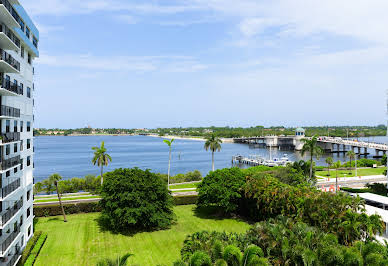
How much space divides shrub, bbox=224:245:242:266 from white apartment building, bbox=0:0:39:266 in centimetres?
1697

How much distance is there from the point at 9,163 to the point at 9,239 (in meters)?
6.19

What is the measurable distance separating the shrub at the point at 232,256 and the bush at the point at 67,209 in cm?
2650

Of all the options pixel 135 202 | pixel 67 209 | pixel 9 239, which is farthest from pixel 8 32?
pixel 67 209

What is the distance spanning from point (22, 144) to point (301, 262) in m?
28.1

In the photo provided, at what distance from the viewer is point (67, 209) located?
43.9 meters

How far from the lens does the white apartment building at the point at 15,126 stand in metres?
24.6

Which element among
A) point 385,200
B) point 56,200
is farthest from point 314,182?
point 56,200

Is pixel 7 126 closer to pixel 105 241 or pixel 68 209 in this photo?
pixel 105 241

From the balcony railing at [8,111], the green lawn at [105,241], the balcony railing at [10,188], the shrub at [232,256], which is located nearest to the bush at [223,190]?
the green lawn at [105,241]

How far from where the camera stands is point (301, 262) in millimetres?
22094

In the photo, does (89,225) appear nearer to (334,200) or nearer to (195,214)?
(195,214)

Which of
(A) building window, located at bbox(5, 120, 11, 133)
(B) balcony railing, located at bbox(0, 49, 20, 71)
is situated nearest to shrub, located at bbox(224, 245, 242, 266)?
(A) building window, located at bbox(5, 120, 11, 133)

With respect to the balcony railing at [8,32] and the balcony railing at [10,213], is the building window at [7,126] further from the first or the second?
the balcony railing at [8,32]

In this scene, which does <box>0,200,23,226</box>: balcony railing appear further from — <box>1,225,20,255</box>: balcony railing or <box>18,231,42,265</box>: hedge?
<box>18,231,42,265</box>: hedge
